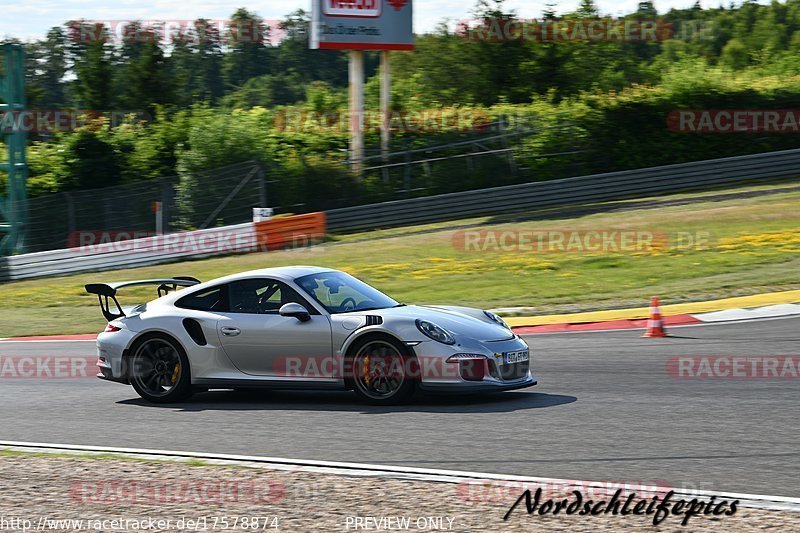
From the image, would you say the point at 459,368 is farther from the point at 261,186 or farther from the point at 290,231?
the point at 261,186

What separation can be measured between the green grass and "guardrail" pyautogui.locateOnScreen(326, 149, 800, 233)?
3.48 feet

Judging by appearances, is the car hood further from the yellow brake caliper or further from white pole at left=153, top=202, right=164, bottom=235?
white pole at left=153, top=202, right=164, bottom=235

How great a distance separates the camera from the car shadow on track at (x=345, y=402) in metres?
8.88

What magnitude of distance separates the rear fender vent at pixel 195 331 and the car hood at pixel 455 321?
160 cm

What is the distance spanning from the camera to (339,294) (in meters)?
9.73

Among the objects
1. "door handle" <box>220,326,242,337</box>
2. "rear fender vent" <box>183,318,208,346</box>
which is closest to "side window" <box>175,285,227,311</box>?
"rear fender vent" <box>183,318,208,346</box>

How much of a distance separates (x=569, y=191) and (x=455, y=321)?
2071cm

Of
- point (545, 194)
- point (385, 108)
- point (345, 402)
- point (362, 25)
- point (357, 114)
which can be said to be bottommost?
point (345, 402)

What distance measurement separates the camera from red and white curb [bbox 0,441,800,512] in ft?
18.8

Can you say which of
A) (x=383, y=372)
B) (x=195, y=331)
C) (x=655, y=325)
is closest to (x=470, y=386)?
(x=383, y=372)

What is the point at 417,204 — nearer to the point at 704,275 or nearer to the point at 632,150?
the point at 632,150

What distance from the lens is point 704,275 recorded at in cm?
1783

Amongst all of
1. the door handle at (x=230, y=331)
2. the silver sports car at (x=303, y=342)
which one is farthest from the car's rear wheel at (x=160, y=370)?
the door handle at (x=230, y=331)

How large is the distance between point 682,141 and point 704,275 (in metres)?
14.9
